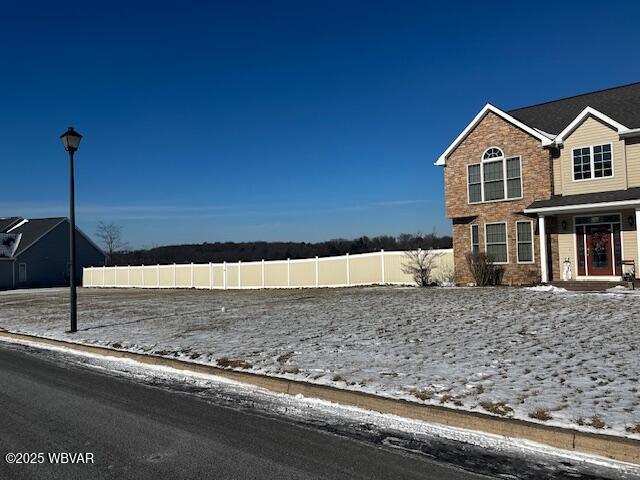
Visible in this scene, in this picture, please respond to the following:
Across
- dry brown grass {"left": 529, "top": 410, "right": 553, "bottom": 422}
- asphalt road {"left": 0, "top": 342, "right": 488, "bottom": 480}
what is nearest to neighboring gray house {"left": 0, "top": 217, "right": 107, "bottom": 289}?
asphalt road {"left": 0, "top": 342, "right": 488, "bottom": 480}

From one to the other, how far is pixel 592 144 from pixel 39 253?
164 ft

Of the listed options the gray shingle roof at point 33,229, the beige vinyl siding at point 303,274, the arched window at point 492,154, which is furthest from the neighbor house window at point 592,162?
the gray shingle roof at point 33,229

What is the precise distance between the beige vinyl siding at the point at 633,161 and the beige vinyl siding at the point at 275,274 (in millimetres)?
19670

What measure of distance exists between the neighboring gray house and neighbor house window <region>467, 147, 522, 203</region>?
42958 millimetres

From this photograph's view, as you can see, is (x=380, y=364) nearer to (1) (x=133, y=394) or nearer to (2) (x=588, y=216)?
(1) (x=133, y=394)

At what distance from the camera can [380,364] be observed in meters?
8.28

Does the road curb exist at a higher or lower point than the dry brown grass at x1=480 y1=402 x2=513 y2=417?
lower

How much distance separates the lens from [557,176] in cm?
2103

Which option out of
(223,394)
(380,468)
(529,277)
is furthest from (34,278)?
(380,468)

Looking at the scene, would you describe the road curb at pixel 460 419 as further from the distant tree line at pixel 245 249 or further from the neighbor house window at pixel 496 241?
the distant tree line at pixel 245 249

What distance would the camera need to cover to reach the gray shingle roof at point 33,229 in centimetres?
5109

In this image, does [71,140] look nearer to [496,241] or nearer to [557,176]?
[496,241]

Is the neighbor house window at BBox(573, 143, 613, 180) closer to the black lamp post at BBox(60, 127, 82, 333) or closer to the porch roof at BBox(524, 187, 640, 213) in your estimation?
the porch roof at BBox(524, 187, 640, 213)

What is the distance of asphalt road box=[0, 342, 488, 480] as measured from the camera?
467 cm
